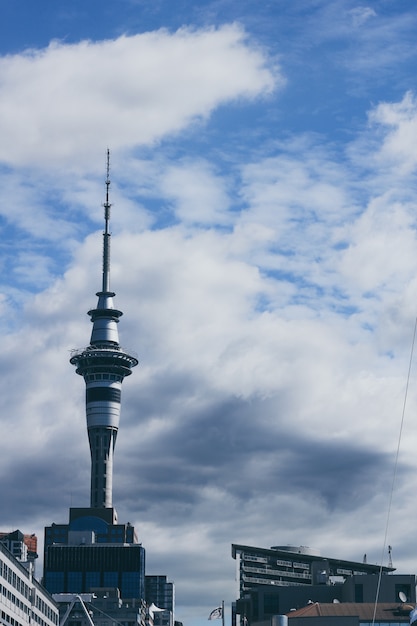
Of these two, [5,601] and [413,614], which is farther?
[5,601]

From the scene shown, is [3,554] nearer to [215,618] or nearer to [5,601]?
[5,601]

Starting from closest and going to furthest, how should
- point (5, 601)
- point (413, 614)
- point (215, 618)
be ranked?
1. point (413, 614)
2. point (215, 618)
3. point (5, 601)

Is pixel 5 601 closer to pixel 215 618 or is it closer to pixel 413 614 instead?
pixel 215 618

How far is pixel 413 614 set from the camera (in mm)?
122562

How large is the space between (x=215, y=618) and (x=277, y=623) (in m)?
18.0

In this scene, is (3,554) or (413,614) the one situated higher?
(3,554)

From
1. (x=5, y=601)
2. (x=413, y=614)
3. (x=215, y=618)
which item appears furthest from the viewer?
(x=5, y=601)

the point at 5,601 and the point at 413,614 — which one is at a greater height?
the point at 5,601

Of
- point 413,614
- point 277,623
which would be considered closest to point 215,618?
point 277,623

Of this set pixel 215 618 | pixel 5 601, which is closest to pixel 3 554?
pixel 5 601

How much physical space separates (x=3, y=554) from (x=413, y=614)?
92344mm

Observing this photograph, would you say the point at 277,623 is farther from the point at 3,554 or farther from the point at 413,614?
the point at 413,614

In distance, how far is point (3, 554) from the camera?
19625cm

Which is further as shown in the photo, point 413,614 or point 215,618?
point 215,618
